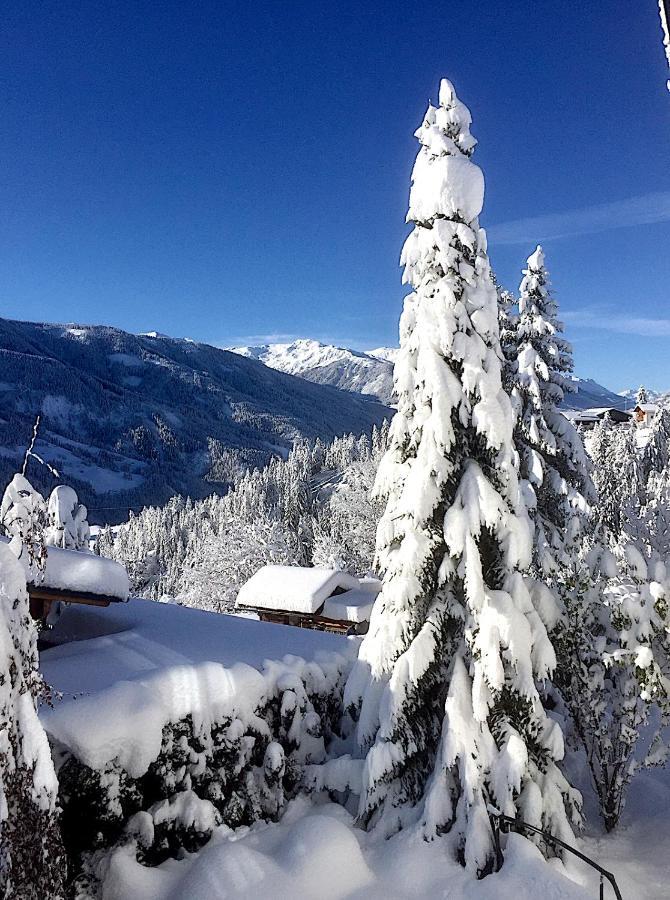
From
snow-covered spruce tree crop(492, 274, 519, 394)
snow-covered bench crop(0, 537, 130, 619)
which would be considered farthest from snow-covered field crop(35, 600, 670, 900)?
snow-covered spruce tree crop(492, 274, 519, 394)

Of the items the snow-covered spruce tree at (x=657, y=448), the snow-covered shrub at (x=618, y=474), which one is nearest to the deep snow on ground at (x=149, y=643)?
the snow-covered shrub at (x=618, y=474)

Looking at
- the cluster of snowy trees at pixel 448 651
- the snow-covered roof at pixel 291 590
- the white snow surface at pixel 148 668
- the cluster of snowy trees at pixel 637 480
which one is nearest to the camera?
the white snow surface at pixel 148 668

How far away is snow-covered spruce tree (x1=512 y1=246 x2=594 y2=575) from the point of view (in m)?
15.6

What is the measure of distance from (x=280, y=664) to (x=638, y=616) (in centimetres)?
688

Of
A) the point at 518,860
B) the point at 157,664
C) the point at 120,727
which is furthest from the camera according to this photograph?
the point at 157,664

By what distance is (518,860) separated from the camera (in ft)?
25.6

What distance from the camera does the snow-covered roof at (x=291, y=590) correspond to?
927 inches

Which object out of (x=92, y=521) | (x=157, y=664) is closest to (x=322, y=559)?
(x=157, y=664)

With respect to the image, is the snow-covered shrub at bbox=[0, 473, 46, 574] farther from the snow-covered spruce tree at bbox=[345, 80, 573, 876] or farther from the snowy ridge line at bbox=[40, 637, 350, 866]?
the snow-covered spruce tree at bbox=[345, 80, 573, 876]

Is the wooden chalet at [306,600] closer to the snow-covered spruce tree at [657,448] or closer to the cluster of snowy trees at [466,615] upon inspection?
the cluster of snowy trees at [466,615]

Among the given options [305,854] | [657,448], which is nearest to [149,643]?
[305,854]

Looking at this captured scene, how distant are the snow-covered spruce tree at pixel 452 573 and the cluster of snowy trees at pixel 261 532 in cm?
212

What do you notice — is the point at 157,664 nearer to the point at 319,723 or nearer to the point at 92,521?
the point at 319,723

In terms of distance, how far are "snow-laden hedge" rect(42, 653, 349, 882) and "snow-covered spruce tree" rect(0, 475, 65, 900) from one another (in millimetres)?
1765
